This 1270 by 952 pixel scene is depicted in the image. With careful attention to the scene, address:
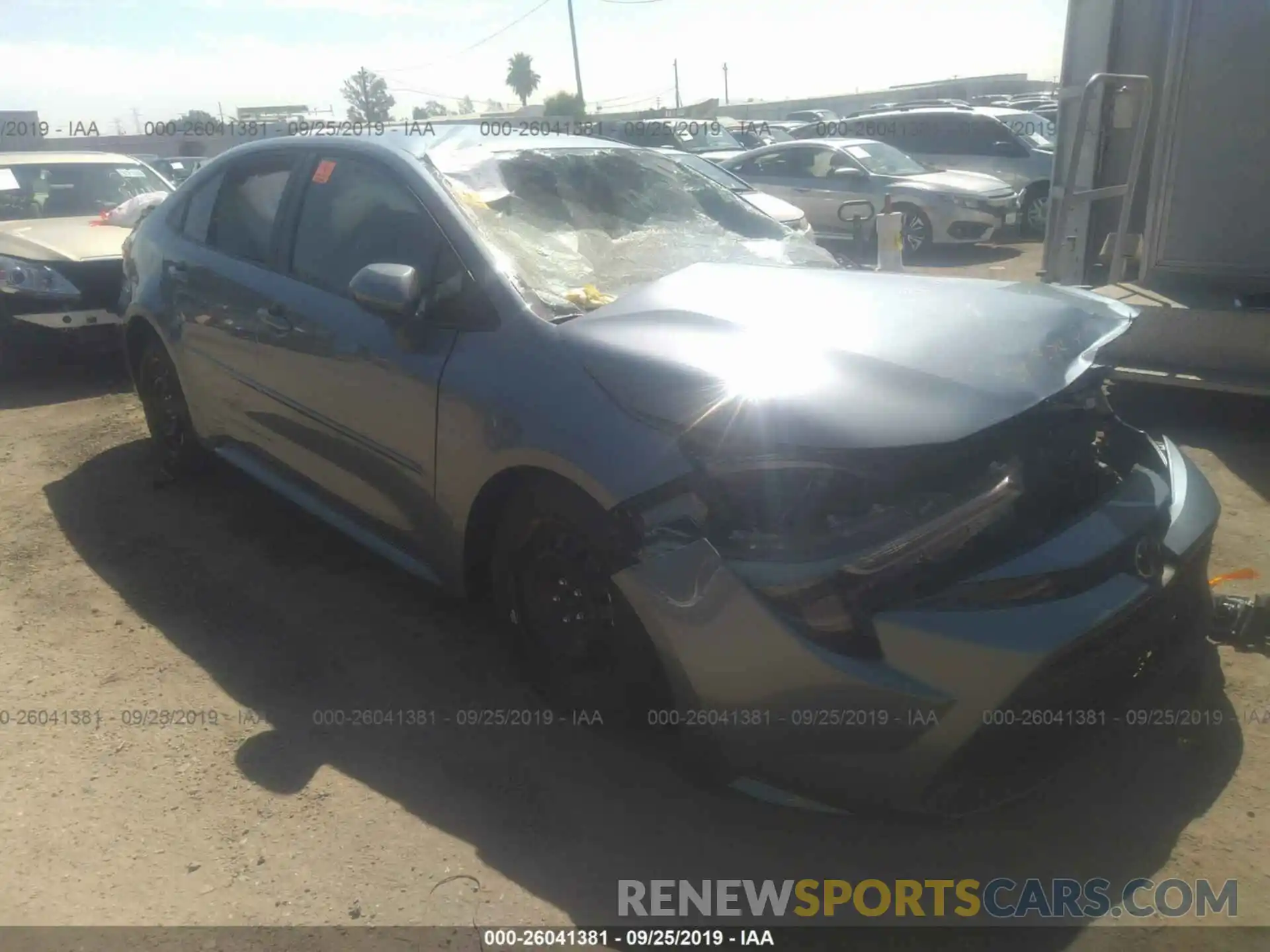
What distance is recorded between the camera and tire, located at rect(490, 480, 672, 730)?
8.16 ft

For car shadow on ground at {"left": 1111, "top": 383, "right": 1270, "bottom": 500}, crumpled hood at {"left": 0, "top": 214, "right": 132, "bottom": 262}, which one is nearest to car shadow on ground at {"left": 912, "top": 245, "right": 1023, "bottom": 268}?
car shadow on ground at {"left": 1111, "top": 383, "right": 1270, "bottom": 500}

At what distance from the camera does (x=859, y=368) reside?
241 cm

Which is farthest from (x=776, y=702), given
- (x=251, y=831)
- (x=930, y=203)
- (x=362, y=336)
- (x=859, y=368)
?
(x=930, y=203)

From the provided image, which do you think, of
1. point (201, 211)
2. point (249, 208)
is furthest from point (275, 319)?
point (201, 211)

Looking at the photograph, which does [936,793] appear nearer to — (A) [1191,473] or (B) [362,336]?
(A) [1191,473]

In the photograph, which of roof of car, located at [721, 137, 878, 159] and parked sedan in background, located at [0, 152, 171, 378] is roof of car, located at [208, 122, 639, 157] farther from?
Result: roof of car, located at [721, 137, 878, 159]

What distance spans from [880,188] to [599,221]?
9.02 meters

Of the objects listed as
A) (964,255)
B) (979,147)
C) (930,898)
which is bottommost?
(964,255)

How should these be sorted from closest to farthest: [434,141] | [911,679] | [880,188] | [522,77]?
1. [911,679]
2. [434,141]
3. [880,188]
4. [522,77]

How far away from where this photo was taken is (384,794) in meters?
2.73

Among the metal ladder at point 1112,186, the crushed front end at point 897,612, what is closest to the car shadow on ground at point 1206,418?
the metal ladder at point 1112,186

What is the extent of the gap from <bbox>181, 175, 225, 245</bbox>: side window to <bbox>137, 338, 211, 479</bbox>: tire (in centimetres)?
59

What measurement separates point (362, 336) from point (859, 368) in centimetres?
165

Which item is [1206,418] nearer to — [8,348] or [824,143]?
[8,348]
